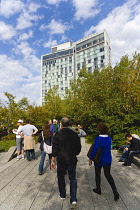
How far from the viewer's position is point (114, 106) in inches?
363

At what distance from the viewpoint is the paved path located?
308 centimetres

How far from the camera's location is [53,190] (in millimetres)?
3812

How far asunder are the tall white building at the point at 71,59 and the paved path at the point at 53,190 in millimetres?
59184

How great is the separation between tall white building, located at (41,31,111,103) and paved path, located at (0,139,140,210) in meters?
59.2

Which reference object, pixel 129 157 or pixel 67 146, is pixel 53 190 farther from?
pixel 129 157

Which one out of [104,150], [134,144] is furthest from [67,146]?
[134,144]

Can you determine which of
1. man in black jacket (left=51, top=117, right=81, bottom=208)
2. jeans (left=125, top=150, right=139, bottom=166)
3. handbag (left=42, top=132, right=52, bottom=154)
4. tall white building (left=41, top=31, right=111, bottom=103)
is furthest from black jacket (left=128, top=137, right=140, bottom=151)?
tall white building (left=41, top=31, right=111, bottom=103)

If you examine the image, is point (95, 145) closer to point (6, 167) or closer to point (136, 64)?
point (6, 167)

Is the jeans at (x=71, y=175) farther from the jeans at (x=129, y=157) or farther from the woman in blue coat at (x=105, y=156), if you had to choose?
the jeans at (x=129, y=157)

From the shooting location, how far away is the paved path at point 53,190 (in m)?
3.08

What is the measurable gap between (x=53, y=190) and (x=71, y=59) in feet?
251

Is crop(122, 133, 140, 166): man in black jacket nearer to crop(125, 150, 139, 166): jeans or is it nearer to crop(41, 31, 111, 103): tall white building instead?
crop(125, 150, 139, 166): jeans

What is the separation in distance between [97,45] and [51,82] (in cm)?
2976

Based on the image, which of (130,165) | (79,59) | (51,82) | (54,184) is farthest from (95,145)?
(51,82)
